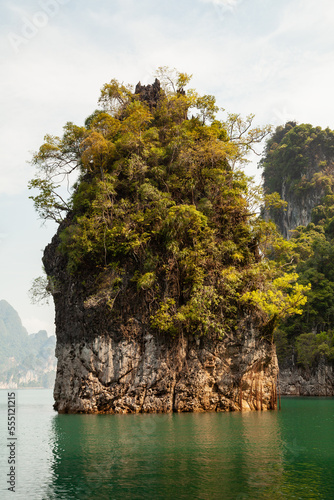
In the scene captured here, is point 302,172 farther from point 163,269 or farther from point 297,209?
point 163,269

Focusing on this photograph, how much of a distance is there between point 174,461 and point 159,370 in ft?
37.1

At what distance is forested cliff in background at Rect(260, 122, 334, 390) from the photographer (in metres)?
40.7

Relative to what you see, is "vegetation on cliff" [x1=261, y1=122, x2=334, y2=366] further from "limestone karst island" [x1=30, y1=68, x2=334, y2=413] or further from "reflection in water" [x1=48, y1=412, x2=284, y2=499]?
"reflection in water" [x1=48, y1=412, x2=284, y2=499]

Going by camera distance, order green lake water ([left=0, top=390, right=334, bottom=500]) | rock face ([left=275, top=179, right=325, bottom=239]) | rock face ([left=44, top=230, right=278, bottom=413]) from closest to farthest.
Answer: green lake water ([left=0, top=390, right=334, bottom=500]) < rock face ([left=44, top=230, right=278, bottom=413]) < rock face ([left=275, top=179, right=325, bottom=239])

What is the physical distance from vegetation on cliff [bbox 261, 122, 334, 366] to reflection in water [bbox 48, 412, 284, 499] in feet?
41.5

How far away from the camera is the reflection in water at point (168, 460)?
7.41 m

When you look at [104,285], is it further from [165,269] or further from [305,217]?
[305,217]

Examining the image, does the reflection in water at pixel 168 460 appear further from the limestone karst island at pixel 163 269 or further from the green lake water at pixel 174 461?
the limestone karst island at pixel 163 269

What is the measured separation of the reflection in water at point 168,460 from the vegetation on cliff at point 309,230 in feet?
41.5

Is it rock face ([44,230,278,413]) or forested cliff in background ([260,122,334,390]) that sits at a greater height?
forested cliff in background ([260,122,334,390])

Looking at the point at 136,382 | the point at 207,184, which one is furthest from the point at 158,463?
the point at 207,184

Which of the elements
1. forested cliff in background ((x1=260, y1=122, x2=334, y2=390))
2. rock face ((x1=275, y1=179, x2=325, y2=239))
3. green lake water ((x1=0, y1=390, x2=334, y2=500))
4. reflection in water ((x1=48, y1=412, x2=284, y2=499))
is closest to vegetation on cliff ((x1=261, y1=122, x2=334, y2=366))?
forested cliff in background ((x1=260, y1=122, x2=334, y2=390))

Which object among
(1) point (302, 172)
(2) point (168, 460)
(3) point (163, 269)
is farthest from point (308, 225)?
(2) point (168, 460)

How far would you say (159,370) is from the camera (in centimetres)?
2083
